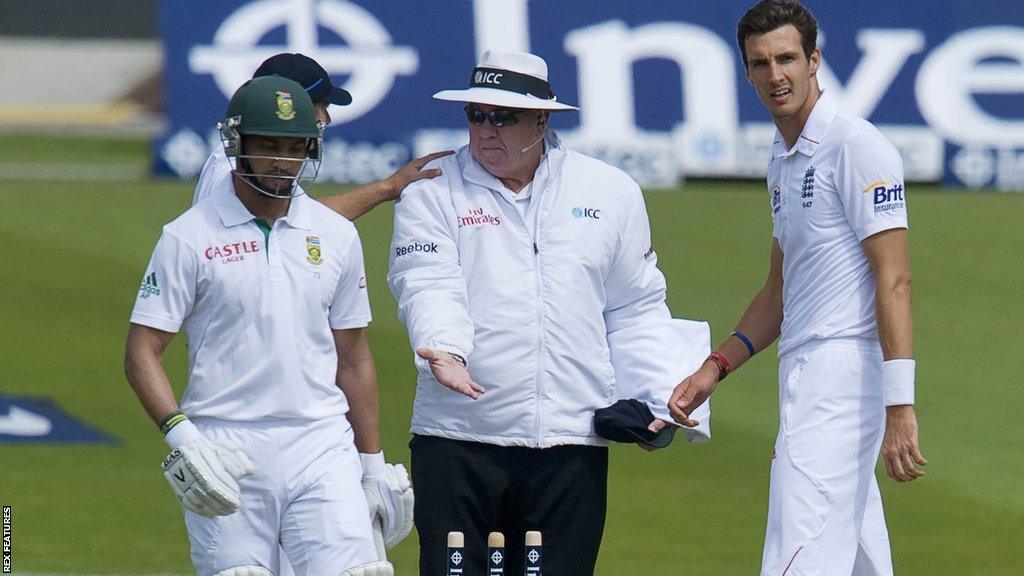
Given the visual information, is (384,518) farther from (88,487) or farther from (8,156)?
(8,156)

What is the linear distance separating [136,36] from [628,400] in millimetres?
31233

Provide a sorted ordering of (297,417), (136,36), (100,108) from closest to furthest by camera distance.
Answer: (297,417) < (100,108) < (136,36)

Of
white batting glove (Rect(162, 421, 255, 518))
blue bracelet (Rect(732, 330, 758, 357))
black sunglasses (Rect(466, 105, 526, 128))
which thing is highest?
black sunglasses (Rect(466, 105, 526, 128))

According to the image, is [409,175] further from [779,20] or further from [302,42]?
[302,42]

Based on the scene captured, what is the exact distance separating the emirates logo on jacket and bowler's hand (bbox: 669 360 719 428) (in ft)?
2.60

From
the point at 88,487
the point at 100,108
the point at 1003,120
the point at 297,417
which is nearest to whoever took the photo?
the point at 297,417

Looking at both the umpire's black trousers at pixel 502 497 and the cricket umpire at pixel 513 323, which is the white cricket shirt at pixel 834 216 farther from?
the umpire's black trousers at pixel 502 497

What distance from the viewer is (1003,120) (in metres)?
16.5

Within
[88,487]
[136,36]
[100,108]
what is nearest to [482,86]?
[88,487]

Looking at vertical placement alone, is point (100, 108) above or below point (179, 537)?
above

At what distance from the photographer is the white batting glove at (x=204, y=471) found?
15.5 feet

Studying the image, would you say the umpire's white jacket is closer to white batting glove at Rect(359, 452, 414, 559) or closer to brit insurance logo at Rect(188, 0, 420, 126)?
white batting glove at Rect(359, 452, 414, 559)

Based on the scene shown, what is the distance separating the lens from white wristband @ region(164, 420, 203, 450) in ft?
15.8

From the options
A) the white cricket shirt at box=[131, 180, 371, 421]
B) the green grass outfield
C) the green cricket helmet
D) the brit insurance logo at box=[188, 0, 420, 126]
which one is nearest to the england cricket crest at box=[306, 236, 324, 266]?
the white cricket shirt at box=[131, 180, 371, 421]
